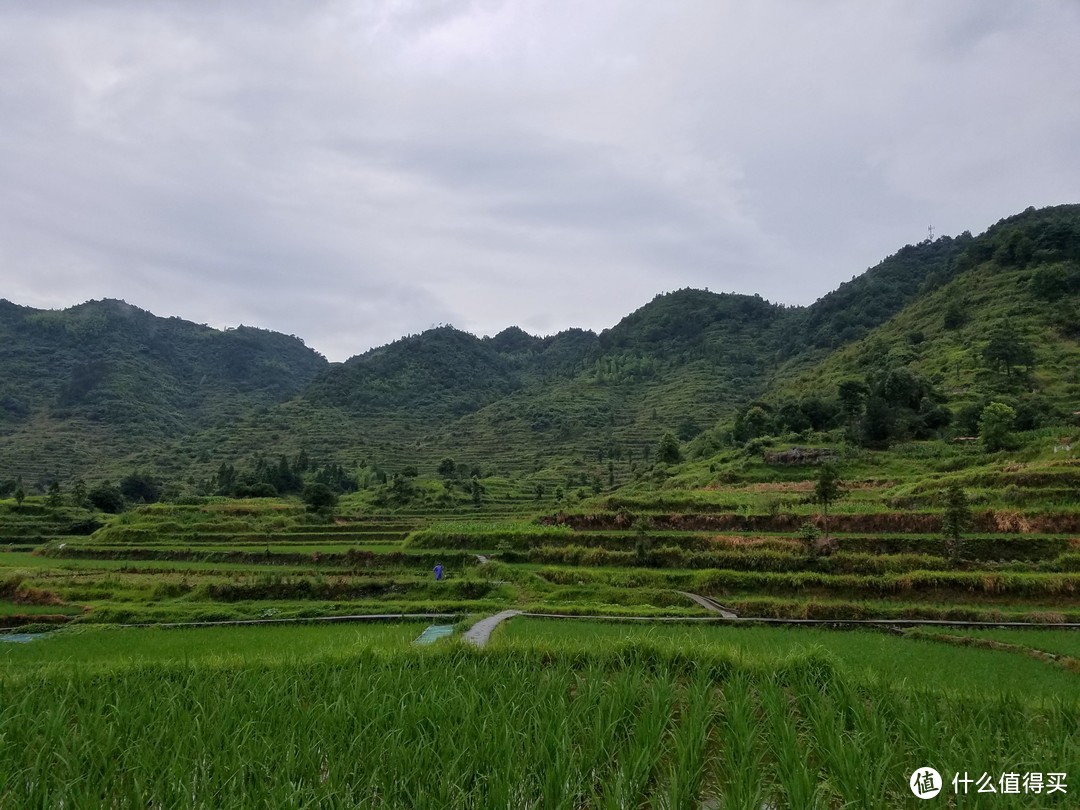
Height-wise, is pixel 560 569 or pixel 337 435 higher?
pixel 337 435

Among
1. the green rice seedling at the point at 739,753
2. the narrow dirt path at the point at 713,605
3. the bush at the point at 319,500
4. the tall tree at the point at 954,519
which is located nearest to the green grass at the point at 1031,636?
the narrow dirt path at the point at 713,605

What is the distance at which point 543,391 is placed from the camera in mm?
137500

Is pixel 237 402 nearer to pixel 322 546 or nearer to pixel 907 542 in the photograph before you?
pixel 322 546

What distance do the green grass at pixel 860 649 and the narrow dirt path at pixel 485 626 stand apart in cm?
42

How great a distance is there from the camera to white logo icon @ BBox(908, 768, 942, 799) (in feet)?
13.5

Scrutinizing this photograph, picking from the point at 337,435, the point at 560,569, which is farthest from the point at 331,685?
the point at 337,435

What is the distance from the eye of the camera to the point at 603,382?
134625 mm

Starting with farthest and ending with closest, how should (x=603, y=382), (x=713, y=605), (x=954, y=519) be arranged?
(x=603, y=382), (x=954, y=519), (x=713, y=605)

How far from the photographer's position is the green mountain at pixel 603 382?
52.4 meters

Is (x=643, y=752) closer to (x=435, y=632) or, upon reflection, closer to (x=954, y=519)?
(x=435, y=632)

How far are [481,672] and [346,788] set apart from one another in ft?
10.4

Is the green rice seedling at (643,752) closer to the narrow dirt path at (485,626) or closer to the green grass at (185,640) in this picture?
the narrow dirt path at (485,626)

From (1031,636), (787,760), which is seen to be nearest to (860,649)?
(1031,636)

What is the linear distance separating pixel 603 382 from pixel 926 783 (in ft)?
430
